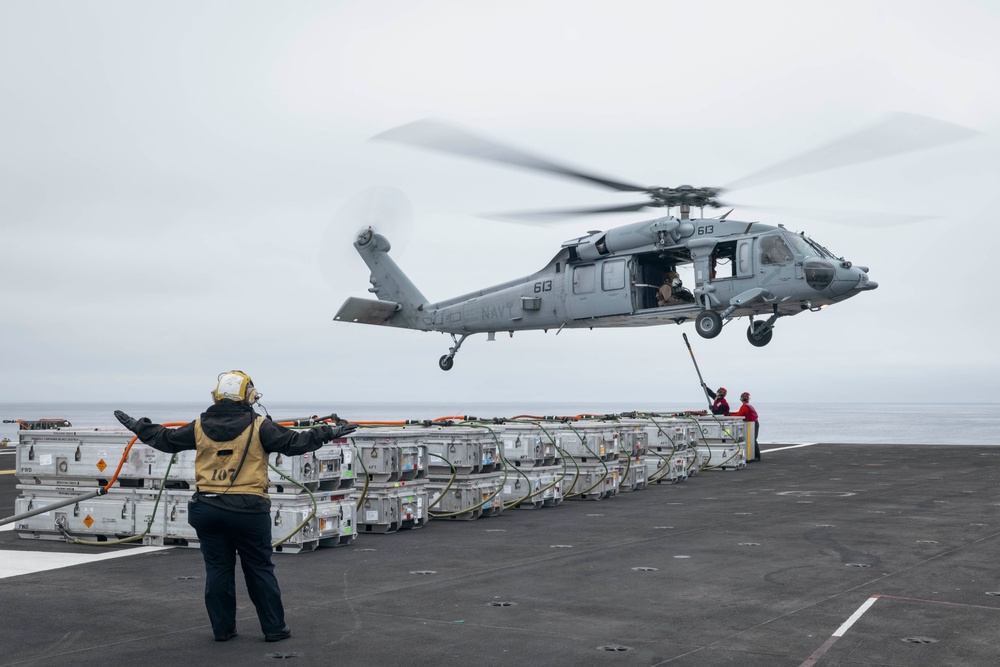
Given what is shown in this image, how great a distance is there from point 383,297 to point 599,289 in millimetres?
9421

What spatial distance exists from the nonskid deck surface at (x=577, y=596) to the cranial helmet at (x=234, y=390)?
1699 millimetres

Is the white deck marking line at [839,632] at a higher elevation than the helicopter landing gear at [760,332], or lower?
lower

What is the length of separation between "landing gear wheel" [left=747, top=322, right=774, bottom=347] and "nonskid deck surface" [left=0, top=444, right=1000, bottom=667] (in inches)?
426

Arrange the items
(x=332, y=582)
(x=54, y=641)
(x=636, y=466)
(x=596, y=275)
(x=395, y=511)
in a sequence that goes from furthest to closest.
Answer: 1. (x=596, y=275)
2. (x=636, y=466)
3. (x=395, y=511)
4. (x=332, y=582)
5. (x=54, y=641)

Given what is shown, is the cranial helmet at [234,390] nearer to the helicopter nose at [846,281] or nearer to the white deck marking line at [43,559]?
the white deck marking line at [43,559]

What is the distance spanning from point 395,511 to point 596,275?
14036mm

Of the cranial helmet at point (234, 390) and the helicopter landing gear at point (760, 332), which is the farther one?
the helicopter landing gear at point (760, 332)

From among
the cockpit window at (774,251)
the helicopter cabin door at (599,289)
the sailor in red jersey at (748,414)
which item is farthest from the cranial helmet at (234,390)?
the sailor in red jersey at (748,414)

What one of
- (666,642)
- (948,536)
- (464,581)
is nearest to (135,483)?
(464,581)

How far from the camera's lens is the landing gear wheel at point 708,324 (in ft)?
79.7

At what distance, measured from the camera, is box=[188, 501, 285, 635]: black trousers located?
711 centimetres

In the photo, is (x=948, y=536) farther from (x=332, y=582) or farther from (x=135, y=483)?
(x=135, y=483)

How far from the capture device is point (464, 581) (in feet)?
30.8


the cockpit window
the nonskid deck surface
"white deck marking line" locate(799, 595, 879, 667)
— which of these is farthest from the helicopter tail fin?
"white deck marking line" locate(799, 595, 879, 667)
